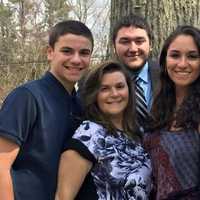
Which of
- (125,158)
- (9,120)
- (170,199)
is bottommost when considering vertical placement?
(170,199)

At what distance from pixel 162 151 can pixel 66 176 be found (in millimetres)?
511

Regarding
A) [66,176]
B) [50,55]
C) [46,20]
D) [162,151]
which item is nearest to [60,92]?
[50,55]

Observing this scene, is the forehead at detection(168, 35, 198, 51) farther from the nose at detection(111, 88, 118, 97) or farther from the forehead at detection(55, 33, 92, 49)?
the forehead at detection(55, 33, 92, 49)

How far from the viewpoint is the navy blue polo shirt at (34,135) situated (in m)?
2.49

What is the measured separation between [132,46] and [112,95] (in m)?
0.85

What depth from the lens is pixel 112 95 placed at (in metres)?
2.81

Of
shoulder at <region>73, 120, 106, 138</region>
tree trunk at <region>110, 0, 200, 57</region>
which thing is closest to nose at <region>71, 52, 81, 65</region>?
shoulder at <region>73, 120, 106, 138</region>

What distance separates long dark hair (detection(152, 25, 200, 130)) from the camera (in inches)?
106

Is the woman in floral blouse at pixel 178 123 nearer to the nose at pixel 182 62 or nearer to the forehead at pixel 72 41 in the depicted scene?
the nose at pixel 182 62

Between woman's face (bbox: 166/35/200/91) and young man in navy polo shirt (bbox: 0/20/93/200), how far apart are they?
49 centimetres

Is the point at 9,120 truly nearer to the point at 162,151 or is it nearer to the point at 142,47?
the point at 162,151

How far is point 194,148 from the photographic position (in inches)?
100

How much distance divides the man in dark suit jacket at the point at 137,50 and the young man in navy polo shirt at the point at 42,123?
A: 74cm

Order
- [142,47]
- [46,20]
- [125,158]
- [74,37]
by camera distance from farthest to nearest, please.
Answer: [46,20], [142,47], [74,37], [125,158]
